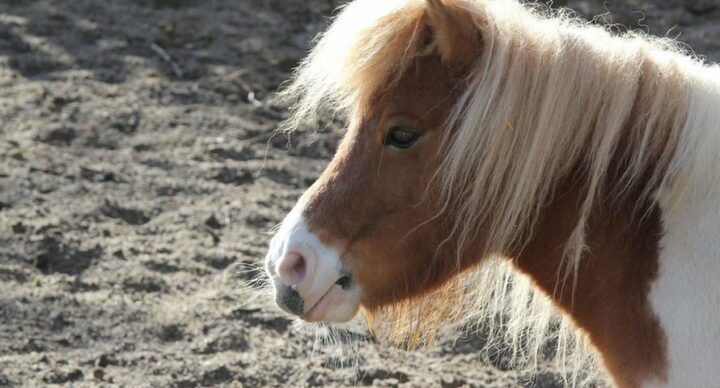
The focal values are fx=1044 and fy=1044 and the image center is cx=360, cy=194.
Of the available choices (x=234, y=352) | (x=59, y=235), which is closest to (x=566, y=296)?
(x=234, y=352)

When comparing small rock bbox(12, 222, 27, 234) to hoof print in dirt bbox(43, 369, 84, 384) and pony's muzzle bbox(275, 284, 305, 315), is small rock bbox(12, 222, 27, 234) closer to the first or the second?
hoof print in dirt bbox(43, 369, 84, 384)

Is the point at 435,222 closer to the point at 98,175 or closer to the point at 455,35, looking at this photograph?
the point at 455,35

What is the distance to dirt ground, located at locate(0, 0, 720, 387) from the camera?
413 cm

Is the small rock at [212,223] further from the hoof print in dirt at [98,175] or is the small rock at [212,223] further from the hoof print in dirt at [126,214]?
the hoof print in dirt at [98,175]

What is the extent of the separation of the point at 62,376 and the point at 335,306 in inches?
61.7

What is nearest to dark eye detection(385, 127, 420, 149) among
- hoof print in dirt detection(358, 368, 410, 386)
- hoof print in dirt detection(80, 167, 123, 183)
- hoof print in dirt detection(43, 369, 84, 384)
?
Answer: hoof print in dirt detection(358, 368, 410, 386)

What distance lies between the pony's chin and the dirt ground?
2.48 ft

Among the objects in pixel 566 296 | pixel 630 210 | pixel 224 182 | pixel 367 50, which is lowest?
pixel 224 182

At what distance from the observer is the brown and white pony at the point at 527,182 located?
8.60ft

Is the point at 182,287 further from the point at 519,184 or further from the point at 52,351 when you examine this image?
the point at 519,184

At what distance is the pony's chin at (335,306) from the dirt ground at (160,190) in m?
0.76

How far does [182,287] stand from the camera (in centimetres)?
465

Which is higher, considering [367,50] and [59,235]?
[367,50]

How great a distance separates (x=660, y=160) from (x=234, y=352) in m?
2.13
